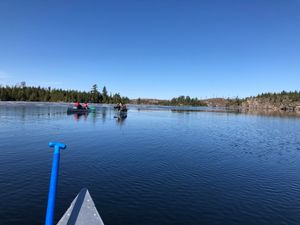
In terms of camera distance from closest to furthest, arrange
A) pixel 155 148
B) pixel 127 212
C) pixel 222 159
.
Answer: pixel 127 212 < pixel 222 159 < pixel 155 148

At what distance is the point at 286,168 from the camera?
75.6ft

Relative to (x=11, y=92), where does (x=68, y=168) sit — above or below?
below

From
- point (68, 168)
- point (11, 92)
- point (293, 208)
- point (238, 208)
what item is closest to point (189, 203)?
point (238, 208)

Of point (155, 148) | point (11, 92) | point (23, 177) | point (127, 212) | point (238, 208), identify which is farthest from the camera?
point (11, 92)

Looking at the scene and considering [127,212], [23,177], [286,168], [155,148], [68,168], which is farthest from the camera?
[155,148]

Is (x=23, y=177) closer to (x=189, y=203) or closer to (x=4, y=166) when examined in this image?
A: (x=4, y=166)

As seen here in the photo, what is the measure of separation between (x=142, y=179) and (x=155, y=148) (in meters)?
12.2

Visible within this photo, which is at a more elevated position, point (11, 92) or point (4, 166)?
point (11, 92)

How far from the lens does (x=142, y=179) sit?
17.0 m

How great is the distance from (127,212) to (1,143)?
2144 centimetres

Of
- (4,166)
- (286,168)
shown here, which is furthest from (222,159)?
(4,166)

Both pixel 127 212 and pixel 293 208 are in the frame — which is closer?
pixel 127 212

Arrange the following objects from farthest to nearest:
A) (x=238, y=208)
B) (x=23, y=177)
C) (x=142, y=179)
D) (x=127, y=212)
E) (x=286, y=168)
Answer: (x=286, y=168) → (x=142, y=179) → (x=23, y=177) → (x=238, y=208) → (x=127, y=212)

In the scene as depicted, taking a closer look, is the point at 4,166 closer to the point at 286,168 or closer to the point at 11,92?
the point at 286,168
